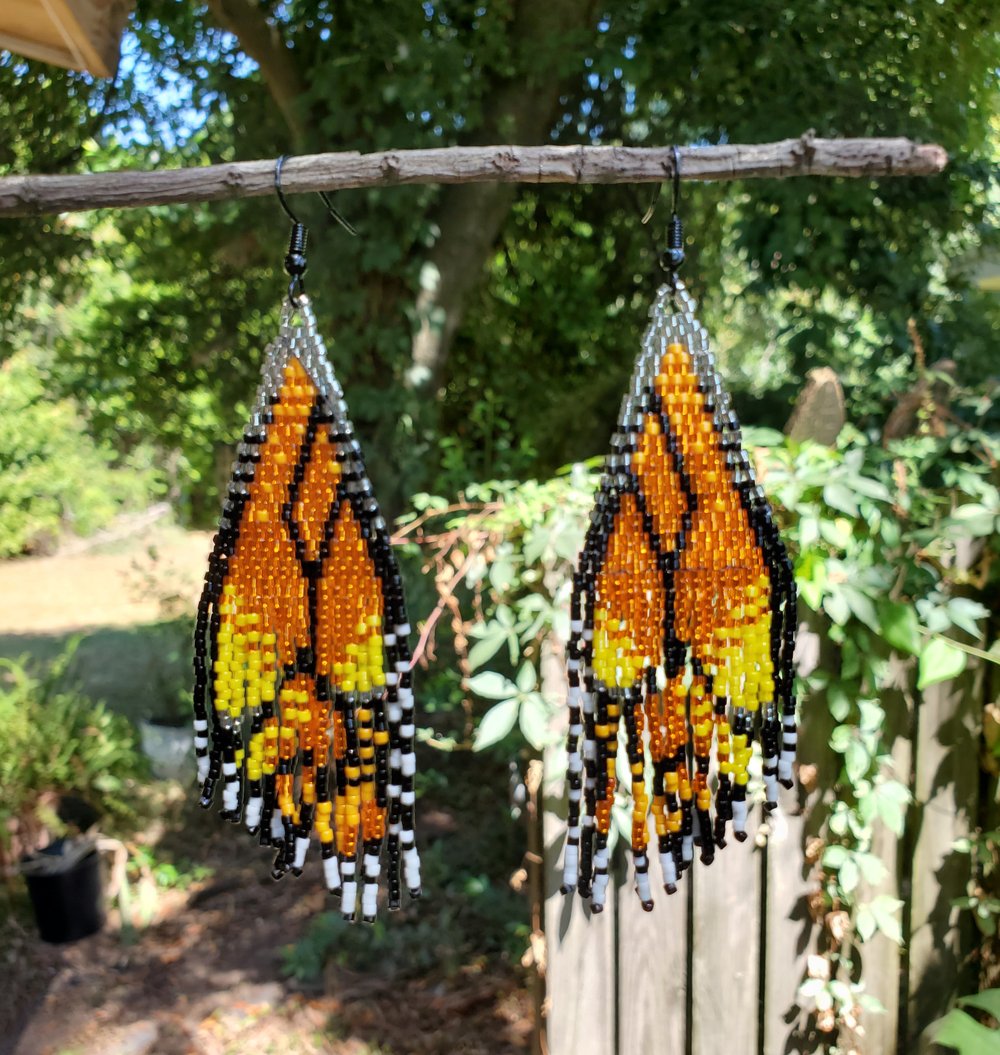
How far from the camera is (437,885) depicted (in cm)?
330

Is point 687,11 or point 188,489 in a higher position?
point 687,11

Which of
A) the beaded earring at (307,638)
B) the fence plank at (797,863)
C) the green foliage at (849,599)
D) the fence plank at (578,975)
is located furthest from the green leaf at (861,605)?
the beaded earring at (307,638)

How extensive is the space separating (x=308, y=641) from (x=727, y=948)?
3.66 ft

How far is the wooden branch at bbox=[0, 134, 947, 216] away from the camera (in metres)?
1.02

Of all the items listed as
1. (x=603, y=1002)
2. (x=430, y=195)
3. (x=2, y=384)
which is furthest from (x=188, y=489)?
(x=603, y=1002)

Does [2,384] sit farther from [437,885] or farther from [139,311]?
[437,885]

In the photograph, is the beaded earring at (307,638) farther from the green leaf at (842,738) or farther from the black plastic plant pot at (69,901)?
the black plastic plant pot at (69,901)

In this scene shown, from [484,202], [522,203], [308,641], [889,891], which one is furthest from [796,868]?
[522,203]

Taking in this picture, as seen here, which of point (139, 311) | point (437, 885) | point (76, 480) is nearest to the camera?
point (437, 885)

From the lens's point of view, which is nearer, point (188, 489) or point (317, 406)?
point (317, 406)

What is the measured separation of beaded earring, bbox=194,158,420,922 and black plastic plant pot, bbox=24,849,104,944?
2.48 meters

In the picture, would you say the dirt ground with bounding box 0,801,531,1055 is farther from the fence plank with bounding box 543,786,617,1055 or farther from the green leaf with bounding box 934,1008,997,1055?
the green leaf with bounding box 934,1008,997,1055

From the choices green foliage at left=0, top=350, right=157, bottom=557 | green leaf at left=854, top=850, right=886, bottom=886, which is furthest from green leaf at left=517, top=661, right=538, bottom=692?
green foliage at left=0, top=350, right=157, bottom=557

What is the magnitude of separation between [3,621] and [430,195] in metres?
6.11
